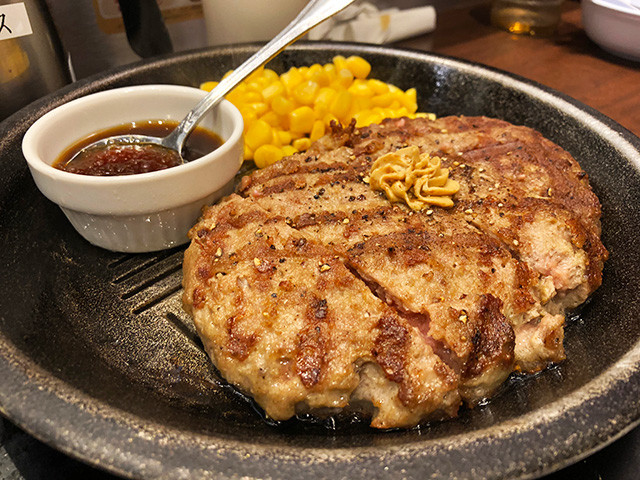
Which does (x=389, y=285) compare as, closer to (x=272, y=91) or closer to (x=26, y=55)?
(x=272, y=91)

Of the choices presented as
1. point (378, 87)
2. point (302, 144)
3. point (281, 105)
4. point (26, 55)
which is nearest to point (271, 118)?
point (281, 105)

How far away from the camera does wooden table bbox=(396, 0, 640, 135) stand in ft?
11.2

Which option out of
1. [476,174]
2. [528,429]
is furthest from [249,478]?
[476,174]

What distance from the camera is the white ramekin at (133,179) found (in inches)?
73.6

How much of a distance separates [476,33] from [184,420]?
400 centimetres

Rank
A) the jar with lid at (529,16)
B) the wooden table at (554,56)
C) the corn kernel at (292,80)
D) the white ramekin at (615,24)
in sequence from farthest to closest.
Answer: the jar with lid at (529,16) < the white ramekin at (615,24) < the wooden table at (554,56) < the corn kernel at (292,80)

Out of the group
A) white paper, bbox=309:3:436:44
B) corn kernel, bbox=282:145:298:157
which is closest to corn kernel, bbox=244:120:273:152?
corn kernel, bbox=282:145:298:157

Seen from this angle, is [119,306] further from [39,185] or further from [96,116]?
[96,116]

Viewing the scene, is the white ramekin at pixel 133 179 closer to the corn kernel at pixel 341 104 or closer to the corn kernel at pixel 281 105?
the corn kernel at pixel 281 105

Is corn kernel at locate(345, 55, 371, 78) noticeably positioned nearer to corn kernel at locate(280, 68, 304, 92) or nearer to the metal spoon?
corn kernel at locate(280, 68, 304, 92)

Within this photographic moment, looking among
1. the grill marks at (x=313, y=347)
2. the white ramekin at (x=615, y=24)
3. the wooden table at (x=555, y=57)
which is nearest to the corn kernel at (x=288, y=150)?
the grill marks at (x=313, y=347)

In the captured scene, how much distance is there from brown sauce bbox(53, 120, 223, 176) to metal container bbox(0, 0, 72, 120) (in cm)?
84

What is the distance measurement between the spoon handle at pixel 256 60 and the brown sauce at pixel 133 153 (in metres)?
0.07

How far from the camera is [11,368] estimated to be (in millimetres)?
1322
